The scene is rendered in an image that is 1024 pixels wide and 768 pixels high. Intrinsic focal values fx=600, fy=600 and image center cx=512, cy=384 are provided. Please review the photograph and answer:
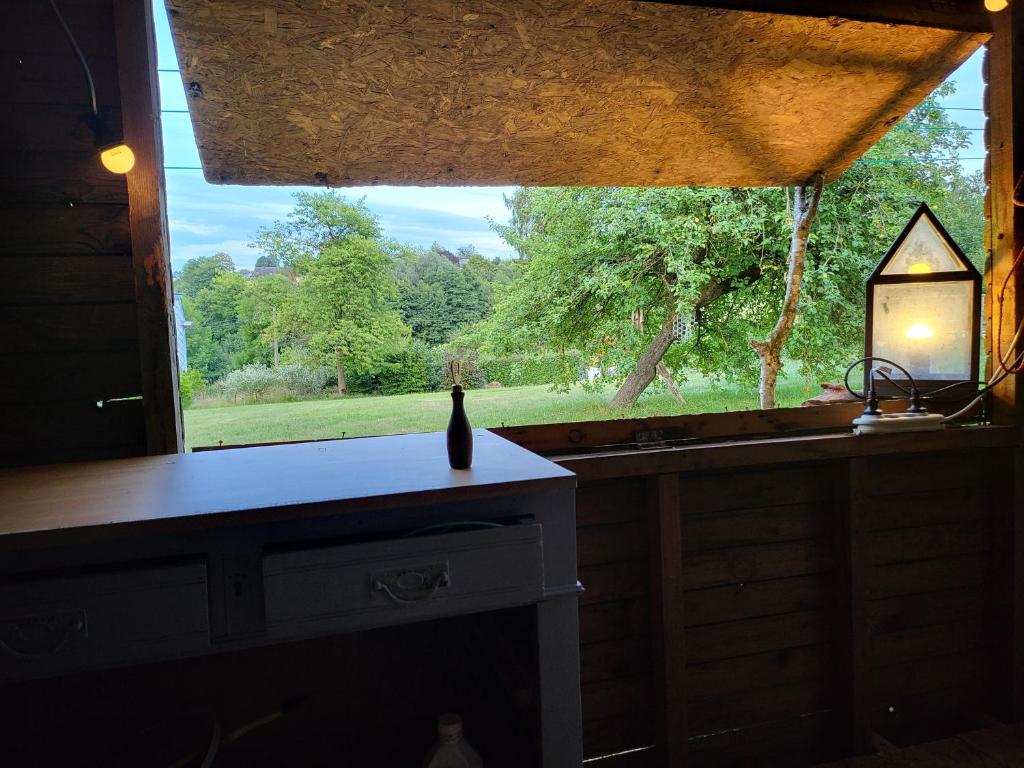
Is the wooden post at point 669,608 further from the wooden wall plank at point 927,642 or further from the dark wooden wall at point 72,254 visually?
the dark wooden wall at point 72,254

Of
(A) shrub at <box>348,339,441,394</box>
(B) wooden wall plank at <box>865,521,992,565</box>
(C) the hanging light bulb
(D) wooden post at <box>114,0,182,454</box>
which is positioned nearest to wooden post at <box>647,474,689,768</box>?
(B) wooden wall plank at <box>865,521,992,565</box>

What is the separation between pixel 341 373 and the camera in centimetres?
184

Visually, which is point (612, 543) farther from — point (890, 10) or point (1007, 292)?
point (890, 10)

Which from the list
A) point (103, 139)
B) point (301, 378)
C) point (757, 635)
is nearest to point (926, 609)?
point (757, 635)

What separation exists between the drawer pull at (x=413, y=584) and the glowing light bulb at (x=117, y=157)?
0.97m

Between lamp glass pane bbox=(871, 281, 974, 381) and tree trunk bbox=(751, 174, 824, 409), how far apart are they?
0.85 ft

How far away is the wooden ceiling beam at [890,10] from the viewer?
1.46 metres

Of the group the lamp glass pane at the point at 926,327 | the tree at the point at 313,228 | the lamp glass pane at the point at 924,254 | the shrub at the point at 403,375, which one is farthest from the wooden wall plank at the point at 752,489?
the tree at the point at 313,228

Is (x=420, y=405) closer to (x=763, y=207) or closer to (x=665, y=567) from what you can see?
(x=665, y=567)

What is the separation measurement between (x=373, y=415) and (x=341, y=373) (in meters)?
0.16

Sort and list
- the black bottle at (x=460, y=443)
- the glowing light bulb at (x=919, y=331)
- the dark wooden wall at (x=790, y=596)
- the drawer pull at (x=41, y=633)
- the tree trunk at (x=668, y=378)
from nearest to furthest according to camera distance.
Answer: the drawer pull at (x=41, y=633) < the black bottle at (x=460, y=443) < the dark wooden wall at (x=790, y=596) < the glowing light bulb at (x=919, y=331) < the tree trunk at (x=668, y=378)

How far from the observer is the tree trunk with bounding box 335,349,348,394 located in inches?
72.1

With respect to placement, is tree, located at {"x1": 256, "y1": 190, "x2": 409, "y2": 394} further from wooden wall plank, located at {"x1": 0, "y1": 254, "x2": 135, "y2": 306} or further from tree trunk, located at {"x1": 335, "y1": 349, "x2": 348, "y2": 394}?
wooden wall plank, located at {"x1": 0, "y1": 254, "x2": 135, "y2": 306}

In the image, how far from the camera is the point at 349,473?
1.08m
